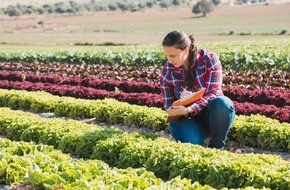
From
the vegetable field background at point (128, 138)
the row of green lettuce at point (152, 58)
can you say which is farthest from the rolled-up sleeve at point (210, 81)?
the row of green lettuce at point (152, 58)

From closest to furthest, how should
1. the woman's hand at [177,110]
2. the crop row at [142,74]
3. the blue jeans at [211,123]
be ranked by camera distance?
the woman's hand at [177,110], the blue jeans at [211,123], the crop row at [142,74]

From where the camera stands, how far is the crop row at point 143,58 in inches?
808

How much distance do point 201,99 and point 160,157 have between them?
1281 mm

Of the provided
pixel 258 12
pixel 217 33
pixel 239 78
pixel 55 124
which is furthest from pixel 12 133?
pixel 258 12

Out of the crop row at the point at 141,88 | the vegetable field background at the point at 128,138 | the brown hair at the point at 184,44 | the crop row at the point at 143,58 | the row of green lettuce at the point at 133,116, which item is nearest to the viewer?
the vegetable field background at the point at 128,138

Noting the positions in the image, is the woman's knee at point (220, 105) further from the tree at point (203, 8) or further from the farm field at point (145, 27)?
the tree at point (203, 8)

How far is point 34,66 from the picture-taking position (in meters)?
22.5

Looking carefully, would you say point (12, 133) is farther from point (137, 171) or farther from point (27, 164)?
point (137, 171)

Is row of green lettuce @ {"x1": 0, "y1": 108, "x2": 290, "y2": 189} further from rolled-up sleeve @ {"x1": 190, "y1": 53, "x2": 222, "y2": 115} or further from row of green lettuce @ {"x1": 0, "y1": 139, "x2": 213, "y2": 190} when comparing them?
rolled-up sleeve @ {"x1": 190, "y1": 53, "x2": 222, "y2": 115}

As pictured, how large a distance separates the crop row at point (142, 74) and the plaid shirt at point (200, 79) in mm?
6170

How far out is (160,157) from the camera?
6910mm

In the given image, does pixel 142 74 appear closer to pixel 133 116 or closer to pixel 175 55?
pixel 133 116

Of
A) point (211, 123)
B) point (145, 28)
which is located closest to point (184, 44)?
point (211, 123)

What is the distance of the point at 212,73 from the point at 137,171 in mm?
2515
